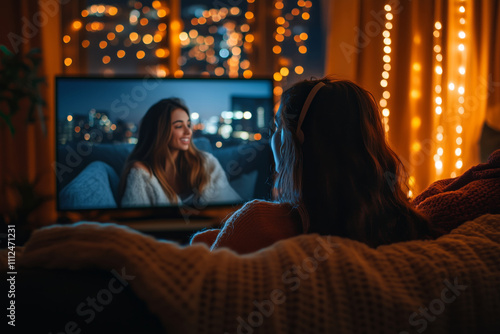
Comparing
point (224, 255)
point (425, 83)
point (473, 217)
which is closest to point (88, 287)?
point (224, 255)

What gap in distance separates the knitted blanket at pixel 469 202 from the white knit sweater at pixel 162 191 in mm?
1716

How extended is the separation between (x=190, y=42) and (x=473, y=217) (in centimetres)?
305

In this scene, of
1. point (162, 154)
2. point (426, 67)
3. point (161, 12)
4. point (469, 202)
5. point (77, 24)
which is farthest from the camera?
point (161, 12)

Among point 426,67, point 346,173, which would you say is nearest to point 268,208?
point 346,173

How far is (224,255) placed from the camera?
2.02 feet

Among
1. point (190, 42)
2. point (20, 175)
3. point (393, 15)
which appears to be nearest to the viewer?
point (20, 175)

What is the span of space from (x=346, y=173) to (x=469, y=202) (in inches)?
9.8

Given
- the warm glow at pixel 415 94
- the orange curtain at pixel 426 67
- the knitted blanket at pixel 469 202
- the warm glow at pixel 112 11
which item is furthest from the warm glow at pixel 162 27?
the knitted blanket at pixel 469 202

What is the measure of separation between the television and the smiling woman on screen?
1.3 inches

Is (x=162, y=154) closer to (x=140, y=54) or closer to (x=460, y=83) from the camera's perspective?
(x=140, y=54)

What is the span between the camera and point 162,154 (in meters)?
2.48

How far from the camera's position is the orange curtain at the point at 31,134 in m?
2.84

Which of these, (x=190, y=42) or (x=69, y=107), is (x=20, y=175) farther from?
(x=190, y=42)

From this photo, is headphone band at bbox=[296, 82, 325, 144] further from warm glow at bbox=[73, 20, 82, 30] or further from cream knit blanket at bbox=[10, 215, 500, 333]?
warm glow at bbox=[73, 20, 82, 30]
